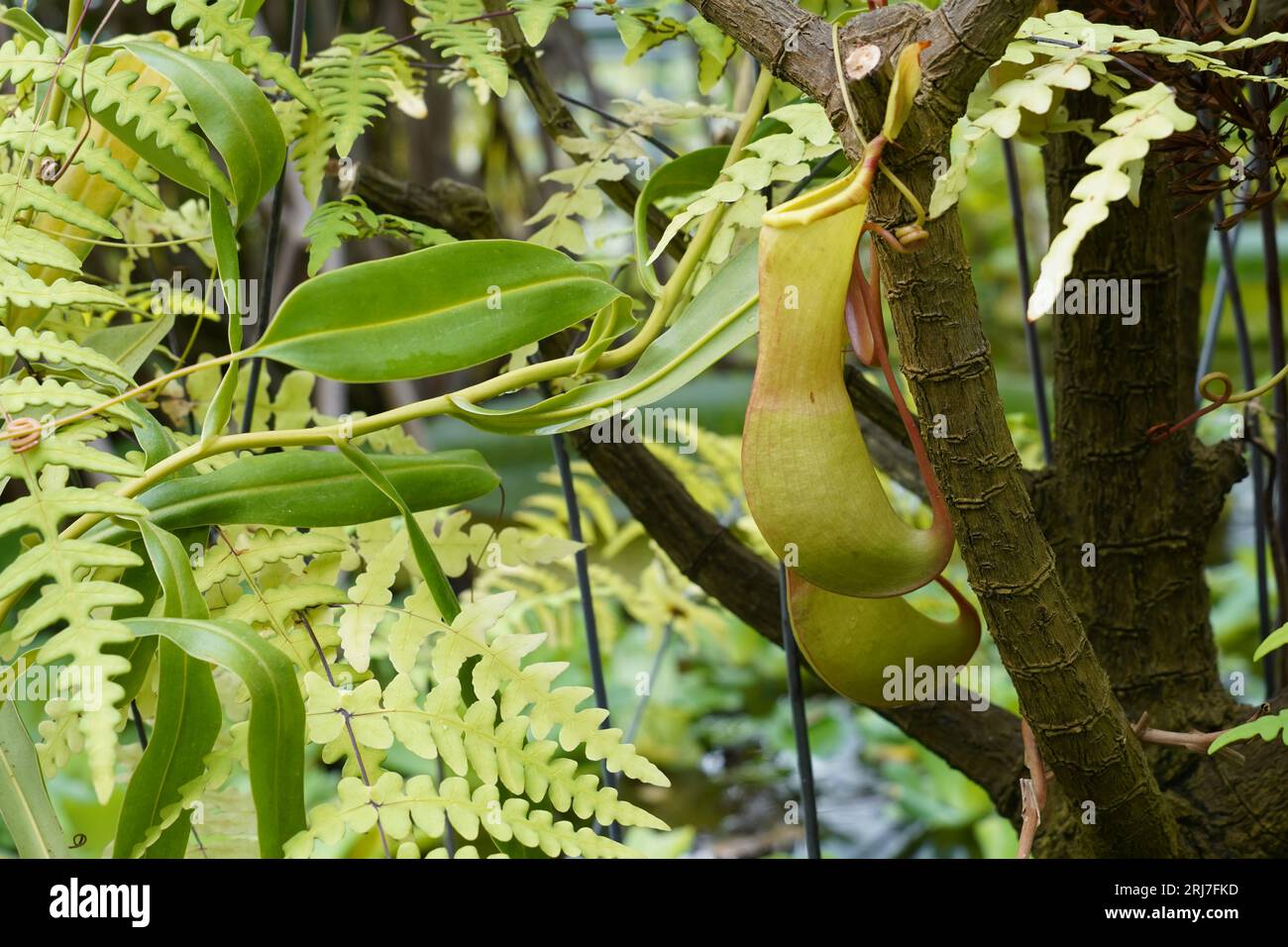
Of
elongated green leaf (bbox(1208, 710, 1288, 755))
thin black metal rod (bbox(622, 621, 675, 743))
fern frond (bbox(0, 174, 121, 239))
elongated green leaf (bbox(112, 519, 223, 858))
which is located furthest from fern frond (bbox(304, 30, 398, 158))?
elongated green leaf (bbox(1208, 710, 1288, 755))

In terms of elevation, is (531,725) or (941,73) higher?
(941,73)

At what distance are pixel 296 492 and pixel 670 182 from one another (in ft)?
0.74

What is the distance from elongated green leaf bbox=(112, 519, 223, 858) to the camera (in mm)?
378

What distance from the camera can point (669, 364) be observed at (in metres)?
0.40

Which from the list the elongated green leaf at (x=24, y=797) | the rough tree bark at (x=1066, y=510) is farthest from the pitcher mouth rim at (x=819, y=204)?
the elongated green leaf at (x=24, y=797)

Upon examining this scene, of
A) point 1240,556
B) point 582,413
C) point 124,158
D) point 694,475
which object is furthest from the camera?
point 1240,556

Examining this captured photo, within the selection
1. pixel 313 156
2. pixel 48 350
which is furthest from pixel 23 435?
pixel 313 156

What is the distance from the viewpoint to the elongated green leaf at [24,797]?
0.40m

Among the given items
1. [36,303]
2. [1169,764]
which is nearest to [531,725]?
[36,303]

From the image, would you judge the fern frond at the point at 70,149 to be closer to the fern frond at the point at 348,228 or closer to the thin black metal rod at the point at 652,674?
the fern frond at the point at 348,228

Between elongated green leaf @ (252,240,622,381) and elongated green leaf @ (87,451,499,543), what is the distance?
0.05 meters
